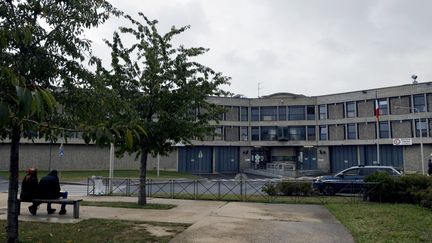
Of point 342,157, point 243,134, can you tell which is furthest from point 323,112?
point 243,134

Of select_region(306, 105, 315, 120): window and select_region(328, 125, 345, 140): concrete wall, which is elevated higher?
select_region(306, 105, 315, 120): window

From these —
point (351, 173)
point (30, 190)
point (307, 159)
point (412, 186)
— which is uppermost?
point (307, 159)

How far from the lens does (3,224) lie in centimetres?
1048

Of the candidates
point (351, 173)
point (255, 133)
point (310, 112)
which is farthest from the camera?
point (255, 133)

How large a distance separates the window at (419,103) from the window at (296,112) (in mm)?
14246

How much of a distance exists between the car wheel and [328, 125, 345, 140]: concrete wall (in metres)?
31.6

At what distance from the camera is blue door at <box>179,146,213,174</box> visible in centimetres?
5300

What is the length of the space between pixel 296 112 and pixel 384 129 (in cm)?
1171

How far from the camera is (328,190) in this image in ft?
68.9

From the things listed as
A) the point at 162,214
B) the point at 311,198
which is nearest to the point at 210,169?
the point at 311,198

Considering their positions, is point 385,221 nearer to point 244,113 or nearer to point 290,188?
point 290,188

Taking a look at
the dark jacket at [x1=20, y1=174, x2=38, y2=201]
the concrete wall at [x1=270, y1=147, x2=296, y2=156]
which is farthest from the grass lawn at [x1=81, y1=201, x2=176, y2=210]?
the concrete wall at [x1=270, y1=147, x2=296, y2=156]

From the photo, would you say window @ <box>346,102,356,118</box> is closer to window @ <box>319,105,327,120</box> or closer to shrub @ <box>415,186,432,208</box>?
window @ <box>319,105,327,120</box>

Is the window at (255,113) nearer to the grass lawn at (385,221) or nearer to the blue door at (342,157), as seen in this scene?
the blue door at (342,157)
